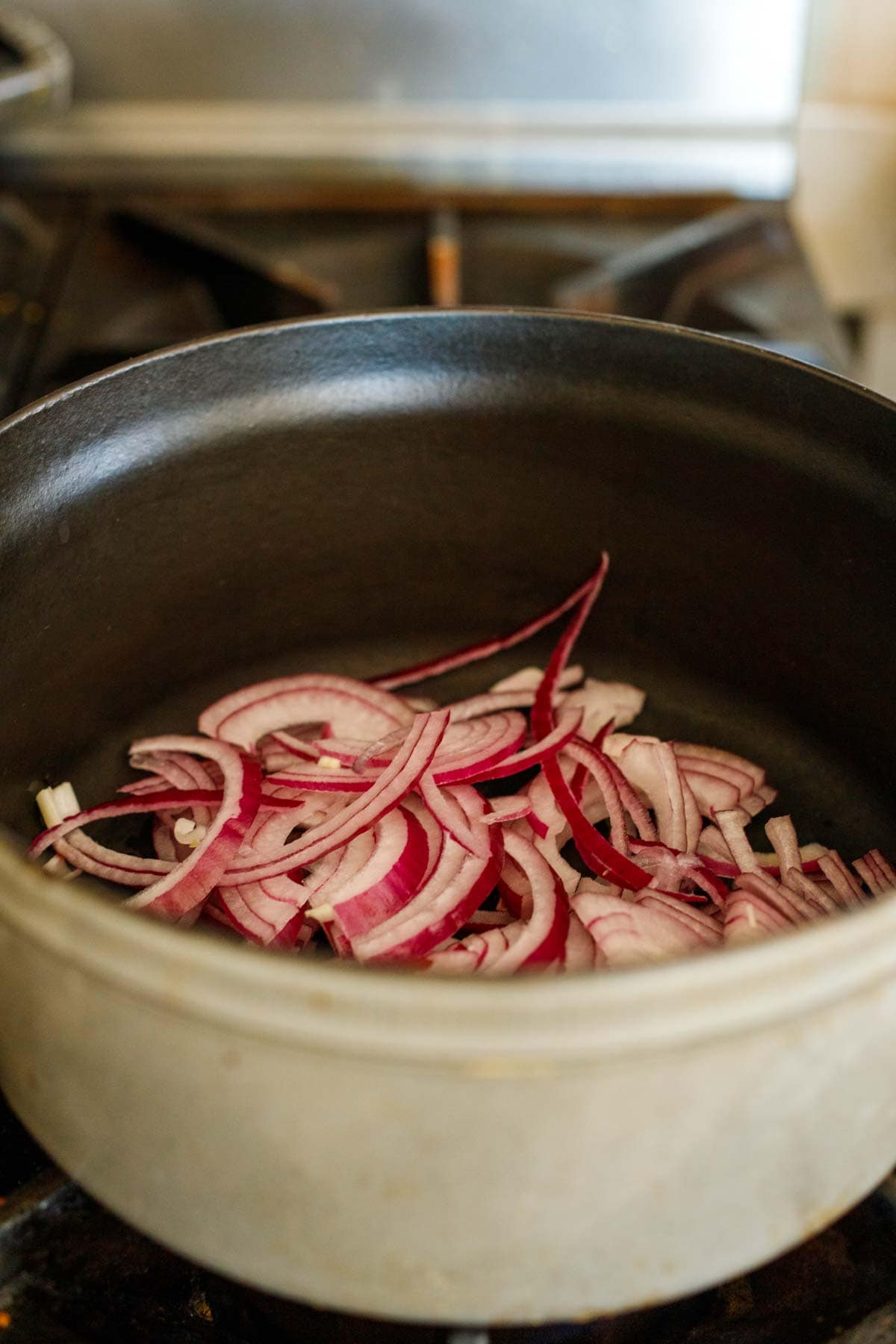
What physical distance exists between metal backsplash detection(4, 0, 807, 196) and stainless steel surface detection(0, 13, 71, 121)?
0.11 metres

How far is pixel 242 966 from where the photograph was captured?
41 centimetres

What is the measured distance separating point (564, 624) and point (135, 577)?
331 millimetres

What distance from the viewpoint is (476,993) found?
0.40 meters

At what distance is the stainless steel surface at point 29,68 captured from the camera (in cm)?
140

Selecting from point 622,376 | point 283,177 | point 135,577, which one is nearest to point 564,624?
point 622,376

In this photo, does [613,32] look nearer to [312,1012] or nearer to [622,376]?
[622,376]

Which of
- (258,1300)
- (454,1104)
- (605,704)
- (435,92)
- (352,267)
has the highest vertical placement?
(435,92)

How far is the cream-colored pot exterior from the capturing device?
405 millimetres

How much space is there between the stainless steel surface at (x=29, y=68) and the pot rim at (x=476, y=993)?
1263 mm

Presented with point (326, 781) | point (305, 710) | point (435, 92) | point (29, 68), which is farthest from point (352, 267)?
point (326, 781)

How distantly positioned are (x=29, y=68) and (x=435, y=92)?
60cm

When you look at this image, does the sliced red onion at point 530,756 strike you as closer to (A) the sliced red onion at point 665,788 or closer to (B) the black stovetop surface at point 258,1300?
(A) the sliced red onion at point 665,788

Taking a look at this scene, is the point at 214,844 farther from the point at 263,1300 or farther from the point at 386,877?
the point at 263,1300

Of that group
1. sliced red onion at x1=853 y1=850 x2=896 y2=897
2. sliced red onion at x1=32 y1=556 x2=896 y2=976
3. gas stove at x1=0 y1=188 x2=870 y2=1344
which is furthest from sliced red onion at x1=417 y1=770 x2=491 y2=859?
gas stove at x1=0 y1=188 x2=870 y2=1344
